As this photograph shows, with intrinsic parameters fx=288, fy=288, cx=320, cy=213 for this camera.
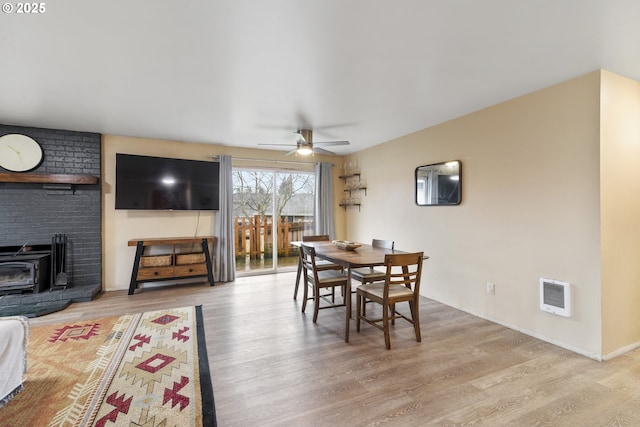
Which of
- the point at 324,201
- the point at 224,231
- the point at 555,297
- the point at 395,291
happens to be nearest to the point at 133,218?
the point at 224,231

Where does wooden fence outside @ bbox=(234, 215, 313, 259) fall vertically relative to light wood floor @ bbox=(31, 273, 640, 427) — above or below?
above

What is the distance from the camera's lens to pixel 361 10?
1.72 m

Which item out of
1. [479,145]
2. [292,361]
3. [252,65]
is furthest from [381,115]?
[292,361]

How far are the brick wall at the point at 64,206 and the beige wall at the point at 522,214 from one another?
4827 millimetres

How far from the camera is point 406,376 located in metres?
2.21

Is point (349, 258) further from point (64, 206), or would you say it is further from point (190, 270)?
point (64, 206)

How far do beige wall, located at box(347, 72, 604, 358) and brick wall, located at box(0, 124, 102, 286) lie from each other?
4.83 m

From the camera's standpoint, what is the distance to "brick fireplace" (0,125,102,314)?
12.9 feet


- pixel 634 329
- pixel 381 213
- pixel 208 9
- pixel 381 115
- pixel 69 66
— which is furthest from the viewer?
pixel 381 213

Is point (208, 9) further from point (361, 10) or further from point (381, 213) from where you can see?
point (381, 213)

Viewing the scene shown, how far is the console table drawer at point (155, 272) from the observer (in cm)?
435

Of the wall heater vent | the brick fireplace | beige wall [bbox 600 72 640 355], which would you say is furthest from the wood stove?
beige wall [bbox 600 72 640 355]

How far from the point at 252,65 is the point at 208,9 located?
67 cm

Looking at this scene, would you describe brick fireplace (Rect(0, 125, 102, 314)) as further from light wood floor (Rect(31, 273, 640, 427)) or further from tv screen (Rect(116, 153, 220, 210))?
light wood floor (Rect(31, 273, 640, 427))
